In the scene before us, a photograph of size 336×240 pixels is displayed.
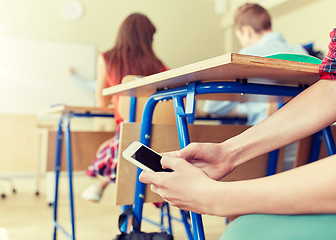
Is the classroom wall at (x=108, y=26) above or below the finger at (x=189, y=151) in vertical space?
above

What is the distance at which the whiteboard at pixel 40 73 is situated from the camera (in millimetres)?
5312

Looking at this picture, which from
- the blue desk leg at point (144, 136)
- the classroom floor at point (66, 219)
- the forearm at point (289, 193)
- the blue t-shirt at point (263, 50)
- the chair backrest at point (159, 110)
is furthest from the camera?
the classroom floor at point (66, 219)

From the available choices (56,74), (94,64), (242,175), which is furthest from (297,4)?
(242,175)

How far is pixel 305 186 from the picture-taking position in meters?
0.48

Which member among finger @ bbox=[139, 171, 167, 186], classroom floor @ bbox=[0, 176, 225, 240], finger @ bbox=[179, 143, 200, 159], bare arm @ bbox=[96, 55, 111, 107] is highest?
bare arm @ bbox=[96, 55, 111, 107]

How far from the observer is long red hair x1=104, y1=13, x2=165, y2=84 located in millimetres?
2213

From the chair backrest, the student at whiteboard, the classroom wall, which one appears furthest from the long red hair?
the classroom wall

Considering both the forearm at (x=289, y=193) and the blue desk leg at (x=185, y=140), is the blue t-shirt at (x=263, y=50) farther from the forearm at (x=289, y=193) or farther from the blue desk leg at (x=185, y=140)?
the forearm at (x=289, y=193)

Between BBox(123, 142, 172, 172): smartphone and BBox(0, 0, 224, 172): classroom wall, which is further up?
BBox(0, 0, 224, 172): classroom wall

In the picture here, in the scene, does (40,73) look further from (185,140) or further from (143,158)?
(143,158)

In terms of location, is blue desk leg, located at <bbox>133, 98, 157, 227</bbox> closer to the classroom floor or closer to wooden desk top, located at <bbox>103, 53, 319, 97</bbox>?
wooden desk top, located at <bbox>103, 53, 319, 97</bbox>

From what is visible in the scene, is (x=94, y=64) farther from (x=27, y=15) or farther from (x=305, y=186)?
(x=305, y=186)

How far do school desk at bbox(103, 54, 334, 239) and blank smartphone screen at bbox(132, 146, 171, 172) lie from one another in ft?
0.64

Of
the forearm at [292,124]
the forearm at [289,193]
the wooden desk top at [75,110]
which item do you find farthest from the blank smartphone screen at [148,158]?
the wooden desk top at [75,110]
